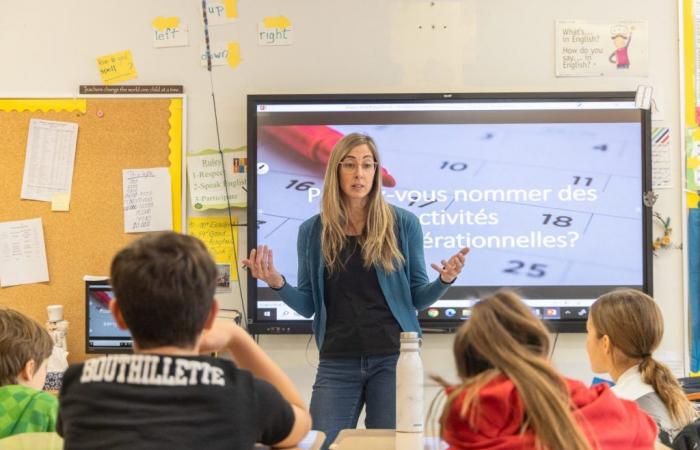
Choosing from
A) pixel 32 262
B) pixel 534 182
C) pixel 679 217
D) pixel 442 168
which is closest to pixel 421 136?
pixel 442 168

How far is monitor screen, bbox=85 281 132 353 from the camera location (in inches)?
136

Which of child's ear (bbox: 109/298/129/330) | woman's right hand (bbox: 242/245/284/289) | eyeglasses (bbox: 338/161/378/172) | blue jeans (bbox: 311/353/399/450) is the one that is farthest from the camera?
eyeglasses (bbox: 338/161/378/172)

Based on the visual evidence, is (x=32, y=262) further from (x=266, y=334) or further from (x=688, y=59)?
(x=688, y=59)

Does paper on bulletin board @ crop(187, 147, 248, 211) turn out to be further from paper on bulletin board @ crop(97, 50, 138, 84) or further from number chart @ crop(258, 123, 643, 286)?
paper on bulletin board @ crop(97, 50, 138, 84)

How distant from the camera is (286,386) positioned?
143cm

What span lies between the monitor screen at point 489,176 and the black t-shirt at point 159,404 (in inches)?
91.2

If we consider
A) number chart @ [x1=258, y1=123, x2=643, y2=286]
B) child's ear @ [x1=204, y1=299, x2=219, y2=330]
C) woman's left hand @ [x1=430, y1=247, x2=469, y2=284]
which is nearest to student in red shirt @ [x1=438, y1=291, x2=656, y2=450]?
child's ear @ [x1=204, y1=299, x2=219, y2=330]

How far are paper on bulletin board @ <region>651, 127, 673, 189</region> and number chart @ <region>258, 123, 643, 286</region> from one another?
129 millimetres

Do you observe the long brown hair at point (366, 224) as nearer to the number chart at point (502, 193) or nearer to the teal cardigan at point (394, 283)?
the teal cardigan at point (394, 283)

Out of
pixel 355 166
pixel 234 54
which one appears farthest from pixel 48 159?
pixel 355 166

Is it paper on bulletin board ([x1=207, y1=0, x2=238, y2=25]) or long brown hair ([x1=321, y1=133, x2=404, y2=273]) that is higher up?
paper on bulletin board ([x1=207, y1=0, x2=238, y2=25])

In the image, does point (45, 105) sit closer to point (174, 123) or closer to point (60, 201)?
point (60, 201)

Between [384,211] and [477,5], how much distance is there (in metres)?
1.47

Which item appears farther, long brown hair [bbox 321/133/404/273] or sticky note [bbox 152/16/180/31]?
sticky note [bbox 152/16/180/31]
